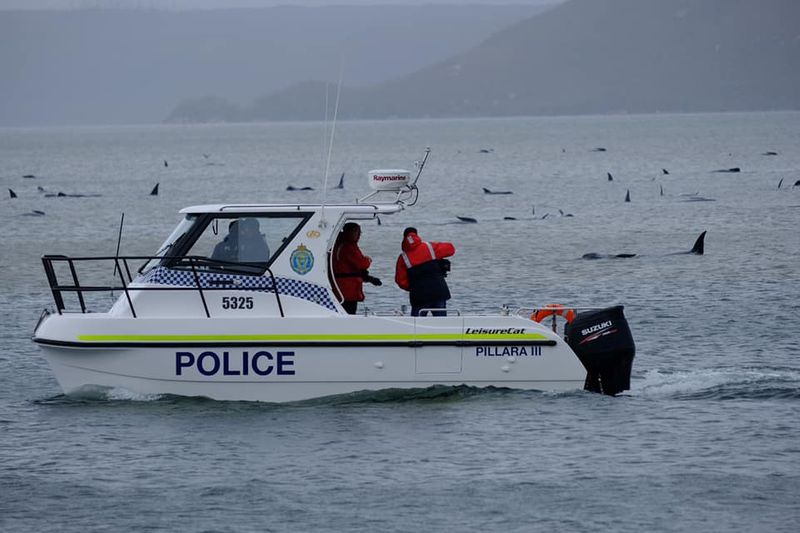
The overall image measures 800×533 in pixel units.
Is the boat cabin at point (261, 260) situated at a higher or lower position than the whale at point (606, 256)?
higher

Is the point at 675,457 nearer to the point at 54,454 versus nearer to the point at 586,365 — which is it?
the point at 586,365

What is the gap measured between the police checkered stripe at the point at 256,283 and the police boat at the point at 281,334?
0.01 meters

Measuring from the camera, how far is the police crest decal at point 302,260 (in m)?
17.1

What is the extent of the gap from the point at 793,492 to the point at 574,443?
2718mm

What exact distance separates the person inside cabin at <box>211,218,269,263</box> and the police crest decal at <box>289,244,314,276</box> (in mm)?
351

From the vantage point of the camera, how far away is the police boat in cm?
1666

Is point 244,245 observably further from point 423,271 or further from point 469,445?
point 469,445

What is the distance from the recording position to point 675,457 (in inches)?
607

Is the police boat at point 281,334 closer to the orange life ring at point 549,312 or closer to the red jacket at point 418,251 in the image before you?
the orange life ring at point 549,312

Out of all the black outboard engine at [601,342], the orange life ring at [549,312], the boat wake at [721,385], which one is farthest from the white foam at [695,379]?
the orange life ring at [549,312]

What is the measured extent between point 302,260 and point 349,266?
0.64 meters

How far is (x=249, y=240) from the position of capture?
17.2 metres

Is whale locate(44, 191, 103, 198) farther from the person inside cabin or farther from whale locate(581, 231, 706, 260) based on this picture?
the person inside cabin

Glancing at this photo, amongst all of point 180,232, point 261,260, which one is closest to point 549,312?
point 261,260
